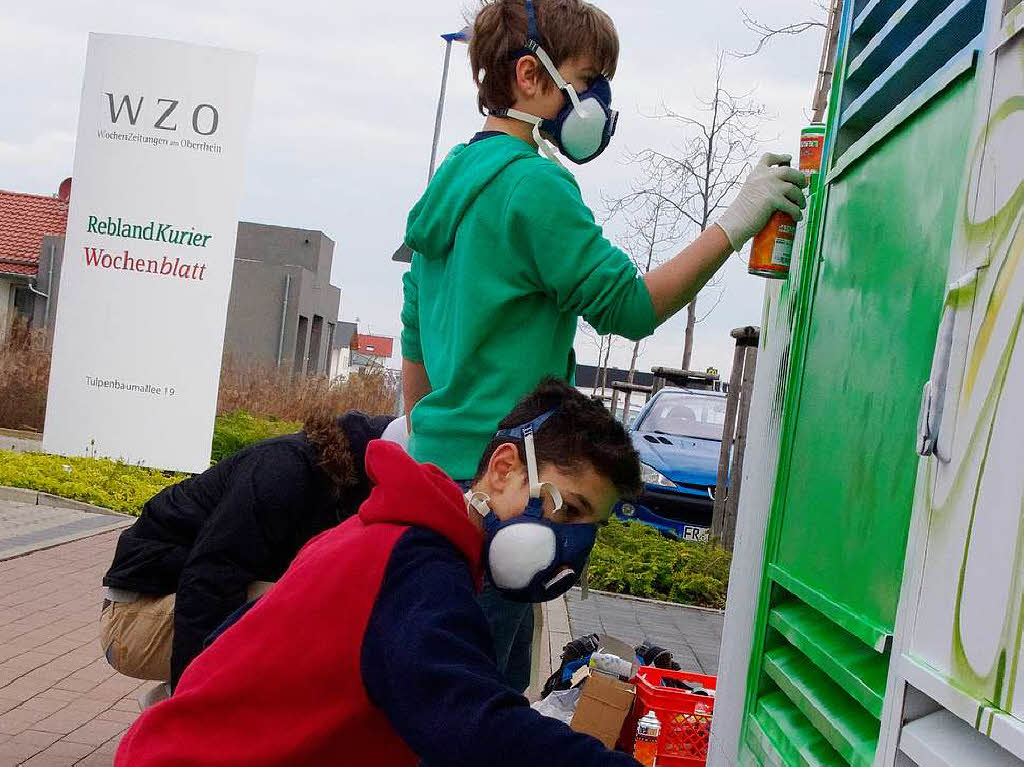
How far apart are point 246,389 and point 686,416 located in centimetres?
918

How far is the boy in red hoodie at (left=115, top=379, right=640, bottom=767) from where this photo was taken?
1771mm

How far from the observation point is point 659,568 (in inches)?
361

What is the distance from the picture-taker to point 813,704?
5.51 ft

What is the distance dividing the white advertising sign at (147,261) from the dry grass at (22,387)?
4089 millimetres

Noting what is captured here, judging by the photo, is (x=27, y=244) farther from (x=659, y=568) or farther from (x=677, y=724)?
(x=677, y=724)

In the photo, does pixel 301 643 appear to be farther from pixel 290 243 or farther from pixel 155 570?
pixel 290 243

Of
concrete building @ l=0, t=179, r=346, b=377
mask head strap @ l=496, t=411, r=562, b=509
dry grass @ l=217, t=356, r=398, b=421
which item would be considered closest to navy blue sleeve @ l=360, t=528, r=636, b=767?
mask head strap @ l=496, t=411, r=562, b=509

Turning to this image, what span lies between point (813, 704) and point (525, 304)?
1.25m

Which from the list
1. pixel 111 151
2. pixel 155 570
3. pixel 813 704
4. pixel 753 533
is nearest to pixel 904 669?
pixel 813 704

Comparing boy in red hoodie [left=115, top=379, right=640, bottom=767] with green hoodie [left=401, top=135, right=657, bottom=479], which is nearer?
boy in red hoodie [left=115, top=379, right=640, bottom=767]

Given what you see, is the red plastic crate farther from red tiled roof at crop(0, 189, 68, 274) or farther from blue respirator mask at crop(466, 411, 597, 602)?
red tiled roof at crop(0, 189, 68, 274)

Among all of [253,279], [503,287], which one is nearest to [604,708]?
[503,287]

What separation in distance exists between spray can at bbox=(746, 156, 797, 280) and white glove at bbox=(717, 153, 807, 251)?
14mm

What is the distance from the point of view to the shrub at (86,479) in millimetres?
11352
